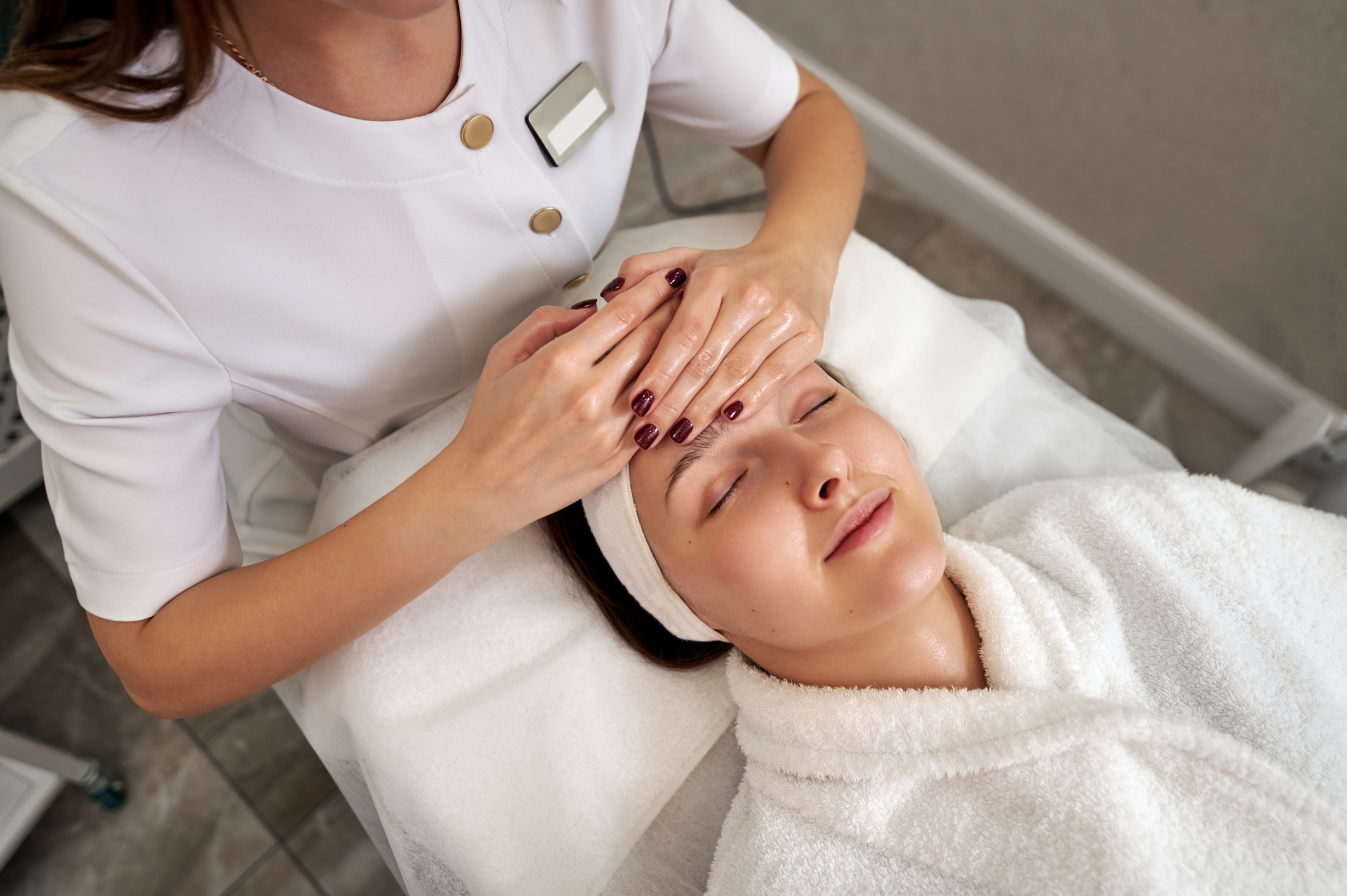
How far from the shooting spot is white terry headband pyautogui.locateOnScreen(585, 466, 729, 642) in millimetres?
917

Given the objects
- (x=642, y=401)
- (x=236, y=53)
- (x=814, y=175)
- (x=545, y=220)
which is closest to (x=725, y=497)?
(x=642, y=401)

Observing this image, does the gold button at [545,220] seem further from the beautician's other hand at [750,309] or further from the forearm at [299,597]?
the forearm at [299,597]

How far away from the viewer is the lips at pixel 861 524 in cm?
85

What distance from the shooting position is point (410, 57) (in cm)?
76

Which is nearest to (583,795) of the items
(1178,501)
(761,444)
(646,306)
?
(761,444)

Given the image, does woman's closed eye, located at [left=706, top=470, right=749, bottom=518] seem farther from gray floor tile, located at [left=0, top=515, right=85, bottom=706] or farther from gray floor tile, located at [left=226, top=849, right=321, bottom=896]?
gray floor tile, located at [left=0, top=515, right=85, bottom=706]

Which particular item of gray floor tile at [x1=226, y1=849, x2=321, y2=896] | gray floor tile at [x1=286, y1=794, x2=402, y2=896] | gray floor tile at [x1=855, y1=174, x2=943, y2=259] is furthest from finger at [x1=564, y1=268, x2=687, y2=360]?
gray floor tile at [x1=855, y1=174, x2=943, y2=259]

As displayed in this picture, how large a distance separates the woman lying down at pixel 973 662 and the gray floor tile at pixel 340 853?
917 mm

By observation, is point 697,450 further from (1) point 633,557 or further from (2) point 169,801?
(2) point 169,801

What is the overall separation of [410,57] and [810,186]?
537 millimetres

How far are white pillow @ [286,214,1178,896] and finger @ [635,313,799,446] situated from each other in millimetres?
340

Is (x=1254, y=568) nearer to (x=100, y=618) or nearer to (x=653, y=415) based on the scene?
(x=653, y=415)

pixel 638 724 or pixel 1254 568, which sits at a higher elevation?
pixel 638 724

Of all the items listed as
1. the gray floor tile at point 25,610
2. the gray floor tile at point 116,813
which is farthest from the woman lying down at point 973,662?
the gray floor tile at point 25,610
